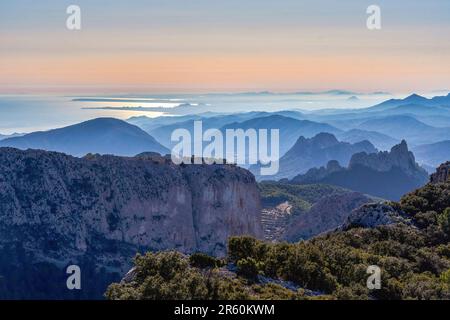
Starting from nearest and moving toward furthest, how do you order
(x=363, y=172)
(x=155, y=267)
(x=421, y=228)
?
1. (x=155, y=267)
2. (x=421, y=228)
3. (x=363, y=172)

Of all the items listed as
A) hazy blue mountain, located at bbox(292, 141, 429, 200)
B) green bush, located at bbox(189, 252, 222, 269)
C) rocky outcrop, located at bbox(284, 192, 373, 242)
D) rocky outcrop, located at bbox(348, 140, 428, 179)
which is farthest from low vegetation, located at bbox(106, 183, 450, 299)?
rocky outcrop, located at bbox(348, 140, 428, 179)

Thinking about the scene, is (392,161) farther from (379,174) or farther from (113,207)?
(113,207)

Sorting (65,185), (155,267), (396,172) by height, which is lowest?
(396,172)

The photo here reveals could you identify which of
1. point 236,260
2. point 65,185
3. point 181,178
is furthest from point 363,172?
point 236,260

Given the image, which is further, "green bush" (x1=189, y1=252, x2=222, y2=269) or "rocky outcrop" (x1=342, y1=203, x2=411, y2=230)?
"rocky outcrop" (x1=342, y1=203, x2=411, y2=230)

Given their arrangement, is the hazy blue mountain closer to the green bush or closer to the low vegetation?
the low vegetation
